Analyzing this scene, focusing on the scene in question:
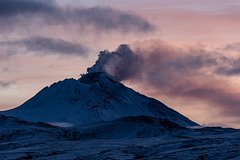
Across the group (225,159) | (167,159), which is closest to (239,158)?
(225,159)

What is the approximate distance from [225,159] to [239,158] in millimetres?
6403

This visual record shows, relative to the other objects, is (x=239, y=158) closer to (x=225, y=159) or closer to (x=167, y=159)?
(x=225, y=159)

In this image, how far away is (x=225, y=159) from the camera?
19738 centimetres

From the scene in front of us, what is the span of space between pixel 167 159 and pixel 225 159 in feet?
52.5

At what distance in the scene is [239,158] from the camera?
629ft

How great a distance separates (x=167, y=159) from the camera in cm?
19925

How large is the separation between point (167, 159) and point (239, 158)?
2028 centimetres
